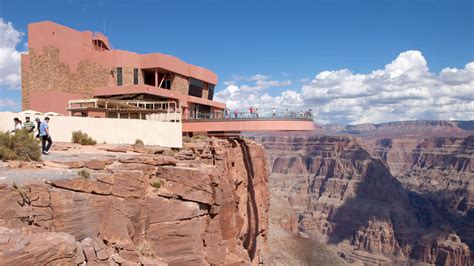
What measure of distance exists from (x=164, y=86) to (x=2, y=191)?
29.6 meters

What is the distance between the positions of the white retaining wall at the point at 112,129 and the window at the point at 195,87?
56.7 feet

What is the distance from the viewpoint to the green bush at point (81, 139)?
20.7 meters

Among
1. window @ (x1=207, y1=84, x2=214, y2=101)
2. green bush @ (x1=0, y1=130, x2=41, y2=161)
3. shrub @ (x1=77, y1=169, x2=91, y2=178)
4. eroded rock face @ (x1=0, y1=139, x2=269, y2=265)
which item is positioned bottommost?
eroded rock face @ (x1=0, y1=139, x2=269, y2=265)

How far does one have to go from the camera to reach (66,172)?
41.0 feet

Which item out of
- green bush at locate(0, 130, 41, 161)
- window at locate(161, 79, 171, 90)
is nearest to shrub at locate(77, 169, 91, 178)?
green bush at locate(0, 130, 41, 161)

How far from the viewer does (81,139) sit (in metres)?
20.7

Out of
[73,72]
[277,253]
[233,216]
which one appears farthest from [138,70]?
[277,253]

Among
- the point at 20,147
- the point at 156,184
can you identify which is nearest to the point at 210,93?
the point at 156,184

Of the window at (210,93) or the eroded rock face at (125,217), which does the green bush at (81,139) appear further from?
the window at (210,93)

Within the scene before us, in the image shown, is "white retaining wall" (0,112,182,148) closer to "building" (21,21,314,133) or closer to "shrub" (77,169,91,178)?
"building" (21,21,314,133)

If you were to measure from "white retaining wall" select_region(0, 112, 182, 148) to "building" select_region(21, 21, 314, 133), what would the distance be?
7.51m

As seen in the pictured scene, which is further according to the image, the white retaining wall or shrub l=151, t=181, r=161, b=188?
the white retaining wall

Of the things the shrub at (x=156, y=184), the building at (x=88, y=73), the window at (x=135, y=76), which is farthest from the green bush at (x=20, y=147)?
the window at (x=135, y=76)

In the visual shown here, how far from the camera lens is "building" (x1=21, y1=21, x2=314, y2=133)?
33.0 meters
